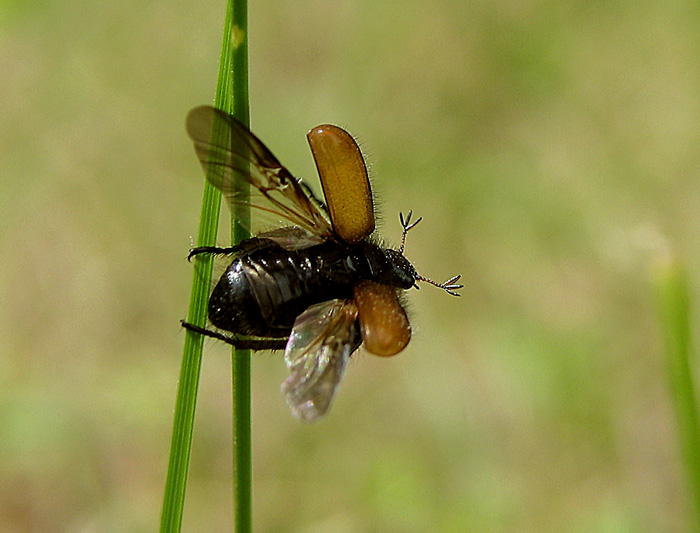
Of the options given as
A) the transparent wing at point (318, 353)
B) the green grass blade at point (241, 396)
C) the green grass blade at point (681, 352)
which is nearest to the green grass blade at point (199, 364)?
the green grass blade at point (241, 396)

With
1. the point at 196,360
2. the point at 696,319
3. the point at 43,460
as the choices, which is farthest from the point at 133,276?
the point at 196,360

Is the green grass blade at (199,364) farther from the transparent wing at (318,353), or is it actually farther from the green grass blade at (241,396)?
the transparent wing at (318,353)

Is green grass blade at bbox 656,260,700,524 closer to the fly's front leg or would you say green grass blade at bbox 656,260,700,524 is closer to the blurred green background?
the fly's front leg

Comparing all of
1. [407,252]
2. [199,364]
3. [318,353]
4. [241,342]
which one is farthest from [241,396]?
[407,252]

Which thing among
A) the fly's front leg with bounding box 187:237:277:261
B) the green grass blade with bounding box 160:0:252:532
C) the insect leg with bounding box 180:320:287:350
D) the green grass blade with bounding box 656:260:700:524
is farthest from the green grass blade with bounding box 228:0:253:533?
the green grass blade with bounding box 656:260:700:524

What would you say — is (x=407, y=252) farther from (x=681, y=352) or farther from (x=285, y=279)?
(x=681, y=352)

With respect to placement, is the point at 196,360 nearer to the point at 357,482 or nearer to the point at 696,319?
the point at 357,482
